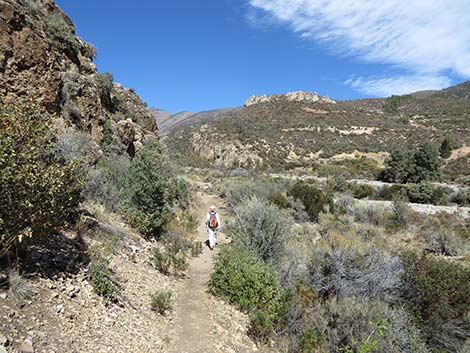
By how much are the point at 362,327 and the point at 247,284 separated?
233 centimetres

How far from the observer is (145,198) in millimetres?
9609

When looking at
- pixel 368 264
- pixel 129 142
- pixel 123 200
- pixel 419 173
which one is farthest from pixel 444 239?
pixel 419 173

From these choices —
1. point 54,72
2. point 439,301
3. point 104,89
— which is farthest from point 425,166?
point 54,72

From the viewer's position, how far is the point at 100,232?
715cm

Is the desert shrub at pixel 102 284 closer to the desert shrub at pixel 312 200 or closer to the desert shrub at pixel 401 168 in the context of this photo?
the desert shrub at pixel 312 200

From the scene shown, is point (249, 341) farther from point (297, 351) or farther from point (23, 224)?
point (23, 224)

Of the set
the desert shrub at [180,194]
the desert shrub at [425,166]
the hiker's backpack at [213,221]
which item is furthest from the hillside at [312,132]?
A: the hiker's backpack at [213,221]

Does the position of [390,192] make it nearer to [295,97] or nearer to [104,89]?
[104,89]

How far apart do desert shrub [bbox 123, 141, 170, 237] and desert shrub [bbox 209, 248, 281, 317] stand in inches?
117

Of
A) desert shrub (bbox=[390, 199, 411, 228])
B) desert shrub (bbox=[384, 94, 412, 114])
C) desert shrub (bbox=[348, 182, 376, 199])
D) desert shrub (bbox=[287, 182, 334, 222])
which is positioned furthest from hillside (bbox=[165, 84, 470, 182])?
desert shrub (bbox=[390, 199, 411, 228])

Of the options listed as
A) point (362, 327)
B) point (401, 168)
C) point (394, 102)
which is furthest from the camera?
point (394, 102)

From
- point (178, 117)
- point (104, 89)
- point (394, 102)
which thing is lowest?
point (104, 89)

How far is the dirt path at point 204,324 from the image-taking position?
545cm

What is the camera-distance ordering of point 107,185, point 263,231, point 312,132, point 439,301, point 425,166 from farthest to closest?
point 312,132, point 425,166, point 107,185, point 263,231, point 439,301
